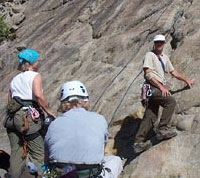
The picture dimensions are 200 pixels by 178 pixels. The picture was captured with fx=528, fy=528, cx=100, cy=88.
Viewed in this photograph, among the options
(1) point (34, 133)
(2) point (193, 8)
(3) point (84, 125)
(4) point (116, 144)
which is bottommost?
(4) point (116, 144)

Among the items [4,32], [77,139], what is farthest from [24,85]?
[4,32]

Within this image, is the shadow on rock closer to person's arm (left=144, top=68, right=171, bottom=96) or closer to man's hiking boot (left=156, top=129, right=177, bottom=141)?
man's hiking boot (left=156, top=129, right=177, bottom=141)

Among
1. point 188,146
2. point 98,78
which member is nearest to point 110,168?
point 188,146

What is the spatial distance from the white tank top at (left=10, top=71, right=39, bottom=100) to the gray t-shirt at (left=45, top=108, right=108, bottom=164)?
248cm

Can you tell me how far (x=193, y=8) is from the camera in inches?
486

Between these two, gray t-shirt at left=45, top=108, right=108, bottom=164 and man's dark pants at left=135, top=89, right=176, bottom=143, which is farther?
man's dark pants at left=135, top=89, right=176, bottom=143

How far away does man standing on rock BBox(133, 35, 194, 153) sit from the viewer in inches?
358

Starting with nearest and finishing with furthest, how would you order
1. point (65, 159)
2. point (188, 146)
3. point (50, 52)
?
1. point (65, 159)
2. point (188, 146)
3. point (50, 52)

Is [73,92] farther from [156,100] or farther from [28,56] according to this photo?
[156,100]

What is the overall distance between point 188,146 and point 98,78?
13.3 ft

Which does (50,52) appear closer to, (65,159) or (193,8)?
(193,8)

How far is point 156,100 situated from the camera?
30.2ft

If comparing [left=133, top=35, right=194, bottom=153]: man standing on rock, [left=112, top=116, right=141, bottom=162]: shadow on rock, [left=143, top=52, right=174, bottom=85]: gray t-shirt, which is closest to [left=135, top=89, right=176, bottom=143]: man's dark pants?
[left=133, top=35, right=194, bottom=153]: man standing on rock

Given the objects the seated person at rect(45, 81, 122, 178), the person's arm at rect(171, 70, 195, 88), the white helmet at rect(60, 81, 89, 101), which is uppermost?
the white helmet at rect(60, 81, 89, 101)
